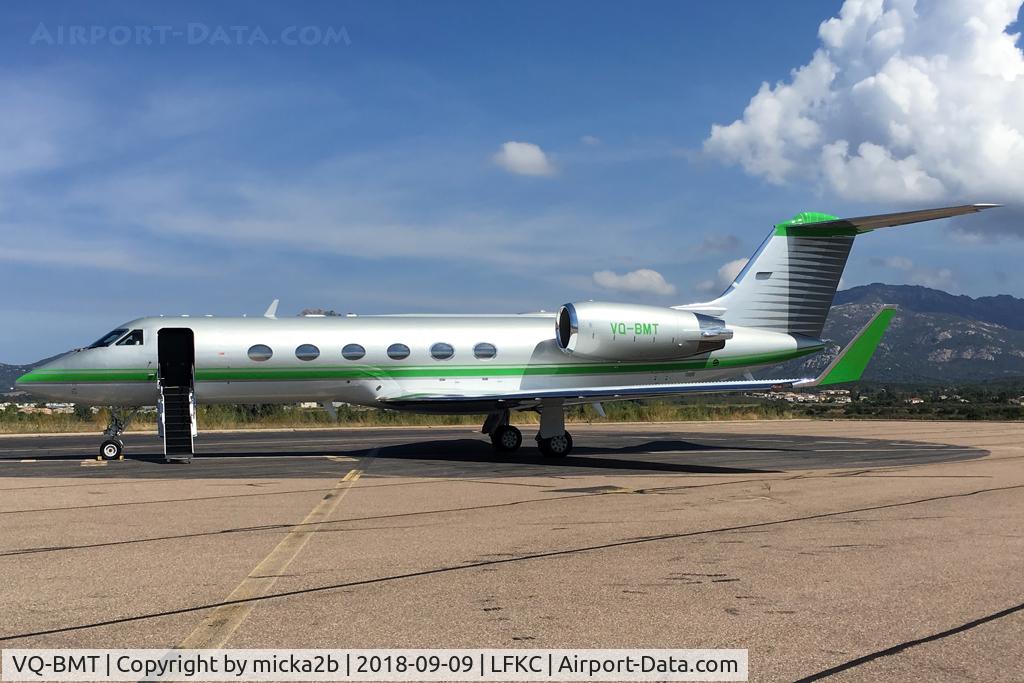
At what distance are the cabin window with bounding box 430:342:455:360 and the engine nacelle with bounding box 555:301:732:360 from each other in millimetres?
2483

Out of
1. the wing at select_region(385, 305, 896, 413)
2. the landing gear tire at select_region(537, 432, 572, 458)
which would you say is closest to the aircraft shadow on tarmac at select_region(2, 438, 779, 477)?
the landing gear tire at select_region(537, 432, 572, 458)

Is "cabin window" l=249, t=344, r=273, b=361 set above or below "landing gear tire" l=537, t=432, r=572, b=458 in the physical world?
above

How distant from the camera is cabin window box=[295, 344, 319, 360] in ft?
68.1

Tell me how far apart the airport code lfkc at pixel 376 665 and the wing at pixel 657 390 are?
427 inches

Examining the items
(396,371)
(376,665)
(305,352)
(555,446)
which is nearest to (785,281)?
(555,446)

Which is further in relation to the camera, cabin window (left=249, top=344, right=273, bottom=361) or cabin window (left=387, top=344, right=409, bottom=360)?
cabin window (left=387, top=344, right=409, bottom=360)

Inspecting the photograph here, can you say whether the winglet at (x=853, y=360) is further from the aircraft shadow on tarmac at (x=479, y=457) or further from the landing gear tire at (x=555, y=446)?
the landing gear tire at (x=555, y=446)

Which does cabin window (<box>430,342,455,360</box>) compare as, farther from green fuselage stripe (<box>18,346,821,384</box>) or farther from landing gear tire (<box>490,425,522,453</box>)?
landing gear tire (<box>490,425,522,453</box>)

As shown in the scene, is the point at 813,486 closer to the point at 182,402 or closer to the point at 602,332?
the point at 602,332

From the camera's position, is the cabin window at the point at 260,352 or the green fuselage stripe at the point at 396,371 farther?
the cabin window at the point at 260,352

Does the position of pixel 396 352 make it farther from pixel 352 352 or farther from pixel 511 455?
pixel 511 455

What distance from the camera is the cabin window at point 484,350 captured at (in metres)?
21.5

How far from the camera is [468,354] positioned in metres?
21.5

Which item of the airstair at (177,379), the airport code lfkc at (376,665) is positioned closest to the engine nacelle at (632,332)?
the airstair at (177,379)
